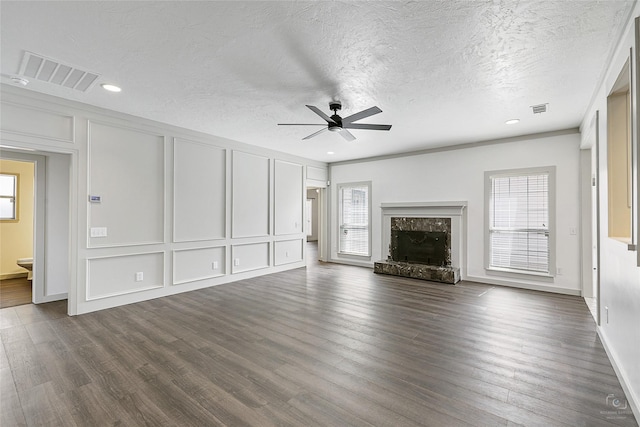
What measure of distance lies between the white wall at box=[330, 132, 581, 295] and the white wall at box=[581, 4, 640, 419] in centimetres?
180

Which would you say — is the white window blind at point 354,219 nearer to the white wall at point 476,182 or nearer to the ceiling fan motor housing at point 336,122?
the white wall at point 476,182

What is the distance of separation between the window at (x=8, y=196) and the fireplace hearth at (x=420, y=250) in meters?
7.51

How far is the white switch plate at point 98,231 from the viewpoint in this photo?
389 cm

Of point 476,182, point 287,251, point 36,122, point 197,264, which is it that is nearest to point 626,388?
point 476,182

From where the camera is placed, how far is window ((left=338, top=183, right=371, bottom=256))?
733 centimetres

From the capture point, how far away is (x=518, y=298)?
4.50m

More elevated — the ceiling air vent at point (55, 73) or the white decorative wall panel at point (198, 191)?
the ceiling air vent at point (55, 73)

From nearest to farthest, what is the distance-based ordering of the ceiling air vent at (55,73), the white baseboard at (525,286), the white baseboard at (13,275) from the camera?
the ceiling air vent at (55,73), the white baseboard at (525,286), the white baseboard at (13,275)

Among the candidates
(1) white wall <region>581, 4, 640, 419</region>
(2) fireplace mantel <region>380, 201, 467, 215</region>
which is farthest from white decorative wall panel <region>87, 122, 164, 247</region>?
(1) white wall <region>581, 4, 640, 419</region>

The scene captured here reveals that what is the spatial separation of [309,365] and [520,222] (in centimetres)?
470

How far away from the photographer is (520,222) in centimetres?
520

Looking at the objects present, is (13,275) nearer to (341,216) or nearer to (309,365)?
(309,365)

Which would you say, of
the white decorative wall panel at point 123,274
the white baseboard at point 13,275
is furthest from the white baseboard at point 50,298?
the white baseboard at point 13,275

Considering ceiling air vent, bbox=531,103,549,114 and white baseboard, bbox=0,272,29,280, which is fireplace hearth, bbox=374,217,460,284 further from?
white baseboard, bbox=0,272,29,280
